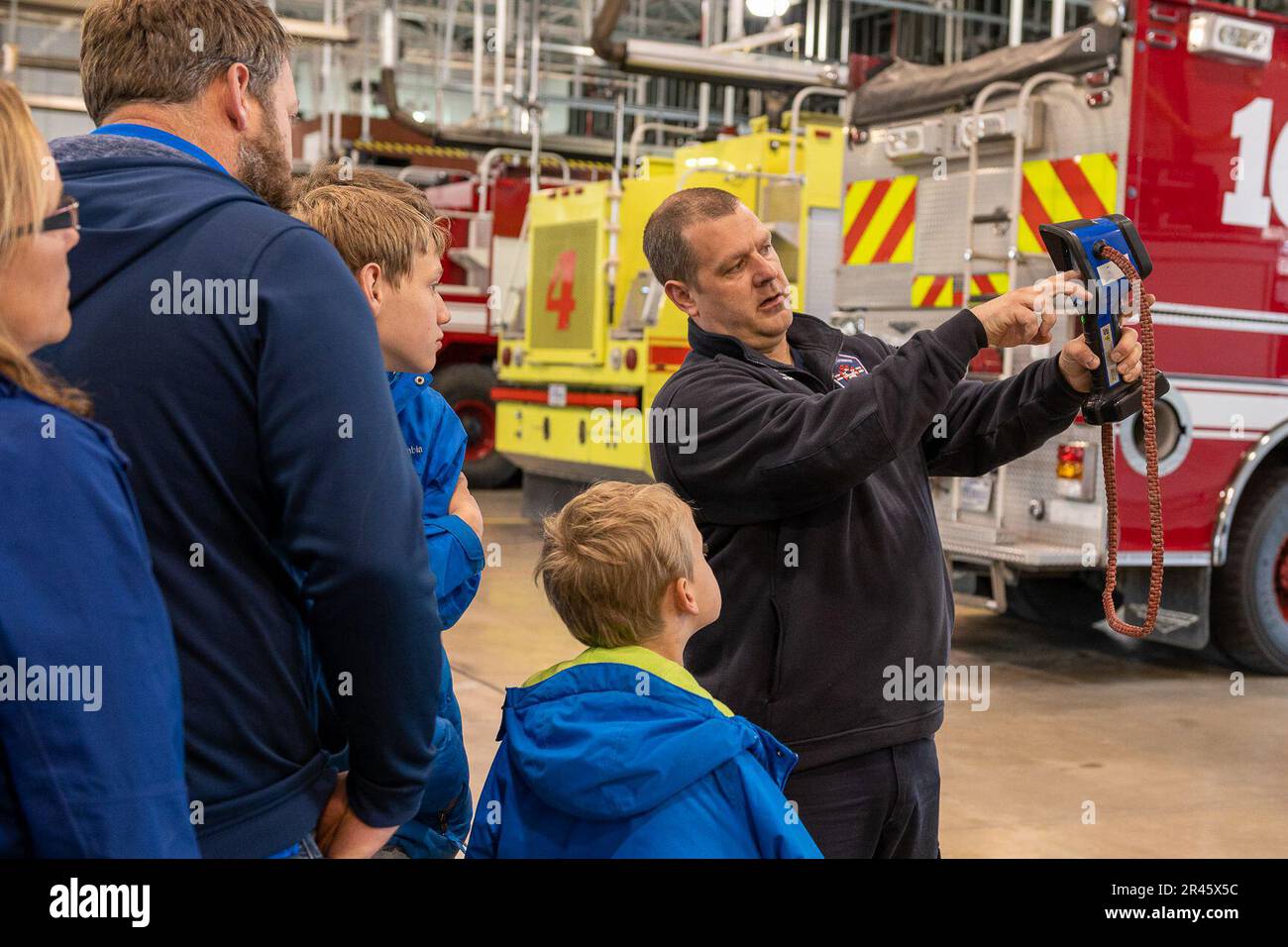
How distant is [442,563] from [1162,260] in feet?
15.7

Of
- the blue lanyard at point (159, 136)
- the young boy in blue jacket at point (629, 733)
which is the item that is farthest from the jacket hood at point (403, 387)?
the blue lanyard at point (159, 136)

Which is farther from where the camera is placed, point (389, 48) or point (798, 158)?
point (389, 48)

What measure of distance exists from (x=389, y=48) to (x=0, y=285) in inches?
434

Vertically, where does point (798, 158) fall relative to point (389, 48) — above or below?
below

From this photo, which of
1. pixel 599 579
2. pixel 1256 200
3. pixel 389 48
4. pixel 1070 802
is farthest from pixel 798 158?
pixel 599 579

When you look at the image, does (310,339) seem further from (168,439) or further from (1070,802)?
(1070,802)

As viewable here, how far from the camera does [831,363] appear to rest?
2.78 meters

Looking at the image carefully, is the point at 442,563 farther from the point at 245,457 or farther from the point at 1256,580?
the point at 1256,580

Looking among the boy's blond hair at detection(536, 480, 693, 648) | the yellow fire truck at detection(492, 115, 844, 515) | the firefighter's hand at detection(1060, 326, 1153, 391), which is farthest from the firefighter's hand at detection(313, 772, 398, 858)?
the yellow fire truck at detection(492, 115, 844, 515)

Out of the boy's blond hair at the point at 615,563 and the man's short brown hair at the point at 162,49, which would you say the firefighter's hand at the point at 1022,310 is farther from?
the man's short brown hair at the point at 162,49

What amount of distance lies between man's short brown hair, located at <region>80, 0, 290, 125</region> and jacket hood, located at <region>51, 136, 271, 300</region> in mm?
100

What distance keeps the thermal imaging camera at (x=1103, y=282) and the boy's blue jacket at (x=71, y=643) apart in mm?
1824

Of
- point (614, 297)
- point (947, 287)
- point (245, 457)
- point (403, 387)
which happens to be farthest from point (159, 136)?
point (614, 297)

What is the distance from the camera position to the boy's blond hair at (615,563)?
2.07 m
